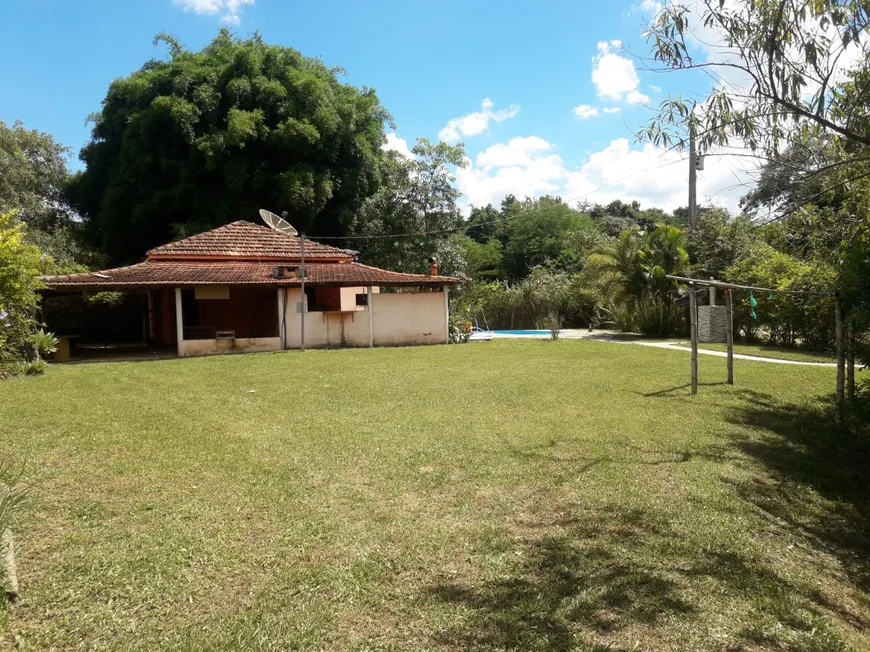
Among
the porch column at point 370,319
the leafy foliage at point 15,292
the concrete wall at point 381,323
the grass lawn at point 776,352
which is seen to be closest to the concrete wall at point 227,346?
the concrete wall at point 381,323

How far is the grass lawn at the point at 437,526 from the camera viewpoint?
3.17m

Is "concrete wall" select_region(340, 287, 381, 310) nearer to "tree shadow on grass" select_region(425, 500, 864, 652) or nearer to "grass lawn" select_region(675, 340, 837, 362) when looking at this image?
"grass lawn" select_region(675, 340, 837, 362)

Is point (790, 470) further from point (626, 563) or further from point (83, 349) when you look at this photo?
point (83, 349)

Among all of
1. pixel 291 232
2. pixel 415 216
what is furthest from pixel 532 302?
pixel 291 232

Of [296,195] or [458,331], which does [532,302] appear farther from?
[296,195]

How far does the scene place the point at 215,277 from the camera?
59.9 feet

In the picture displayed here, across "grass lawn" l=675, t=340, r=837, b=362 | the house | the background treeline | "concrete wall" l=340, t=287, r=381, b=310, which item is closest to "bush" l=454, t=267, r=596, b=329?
the background treeline

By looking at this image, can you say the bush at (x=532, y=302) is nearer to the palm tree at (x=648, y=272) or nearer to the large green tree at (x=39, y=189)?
the palm tree at (x=648, y=272)

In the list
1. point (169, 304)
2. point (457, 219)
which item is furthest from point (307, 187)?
point (457, 219)

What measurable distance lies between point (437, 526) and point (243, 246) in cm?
1957

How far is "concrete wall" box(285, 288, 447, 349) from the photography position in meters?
19.7

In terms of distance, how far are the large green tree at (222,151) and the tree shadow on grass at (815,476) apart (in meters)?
20.3

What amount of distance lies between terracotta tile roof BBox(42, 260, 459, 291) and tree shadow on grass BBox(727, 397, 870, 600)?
42.8 feet

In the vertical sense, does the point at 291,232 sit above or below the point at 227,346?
above
